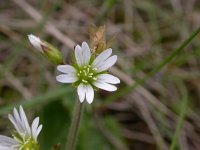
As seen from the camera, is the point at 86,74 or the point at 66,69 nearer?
the point at 66,69

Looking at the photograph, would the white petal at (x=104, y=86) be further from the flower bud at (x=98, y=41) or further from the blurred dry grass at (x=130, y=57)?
the blurred dry grass at (x=130, y=57)

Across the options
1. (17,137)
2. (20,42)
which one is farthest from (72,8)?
(17,137)

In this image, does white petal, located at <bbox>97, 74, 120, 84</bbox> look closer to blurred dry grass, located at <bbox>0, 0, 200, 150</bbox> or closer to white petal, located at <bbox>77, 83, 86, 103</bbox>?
white petal, located at <bbox>77, 83, 86, 103</bbox>

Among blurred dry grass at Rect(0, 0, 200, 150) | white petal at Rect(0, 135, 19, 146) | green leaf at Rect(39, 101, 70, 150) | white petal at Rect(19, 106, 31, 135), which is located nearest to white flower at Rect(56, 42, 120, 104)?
white petal at Rect(19, 106, 31, 135)

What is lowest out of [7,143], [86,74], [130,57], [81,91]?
[7,143]

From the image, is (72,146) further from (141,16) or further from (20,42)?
(141,16)

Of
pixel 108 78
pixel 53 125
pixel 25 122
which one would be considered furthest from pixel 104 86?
pixel 53 125

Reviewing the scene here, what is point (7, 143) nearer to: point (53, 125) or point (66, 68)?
point (66, 68)
